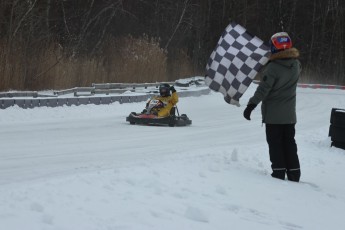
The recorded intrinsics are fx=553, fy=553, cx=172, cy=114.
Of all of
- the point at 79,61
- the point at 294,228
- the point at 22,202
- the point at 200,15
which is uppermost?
the point at 200,15

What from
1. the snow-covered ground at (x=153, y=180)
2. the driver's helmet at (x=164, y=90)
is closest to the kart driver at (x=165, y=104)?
the driver's helmet at (x=164, y=90)

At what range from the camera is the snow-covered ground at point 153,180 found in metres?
3.98

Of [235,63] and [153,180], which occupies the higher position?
[235,63]

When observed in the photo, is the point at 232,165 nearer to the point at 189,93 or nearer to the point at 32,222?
the point at 32,222

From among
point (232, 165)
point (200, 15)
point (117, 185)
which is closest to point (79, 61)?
point (232, 165)

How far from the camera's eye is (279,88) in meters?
6.20

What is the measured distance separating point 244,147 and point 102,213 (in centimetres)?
489

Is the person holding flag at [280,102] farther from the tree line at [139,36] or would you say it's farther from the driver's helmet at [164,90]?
the tree line at [139,36]

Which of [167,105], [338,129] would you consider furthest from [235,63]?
[167,105]

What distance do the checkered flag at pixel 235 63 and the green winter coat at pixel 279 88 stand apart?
0.65 feet

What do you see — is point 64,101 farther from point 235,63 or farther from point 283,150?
point 283,150

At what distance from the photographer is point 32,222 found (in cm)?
356

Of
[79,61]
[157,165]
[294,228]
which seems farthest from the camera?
[79,61]

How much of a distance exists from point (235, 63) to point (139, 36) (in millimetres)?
19256
